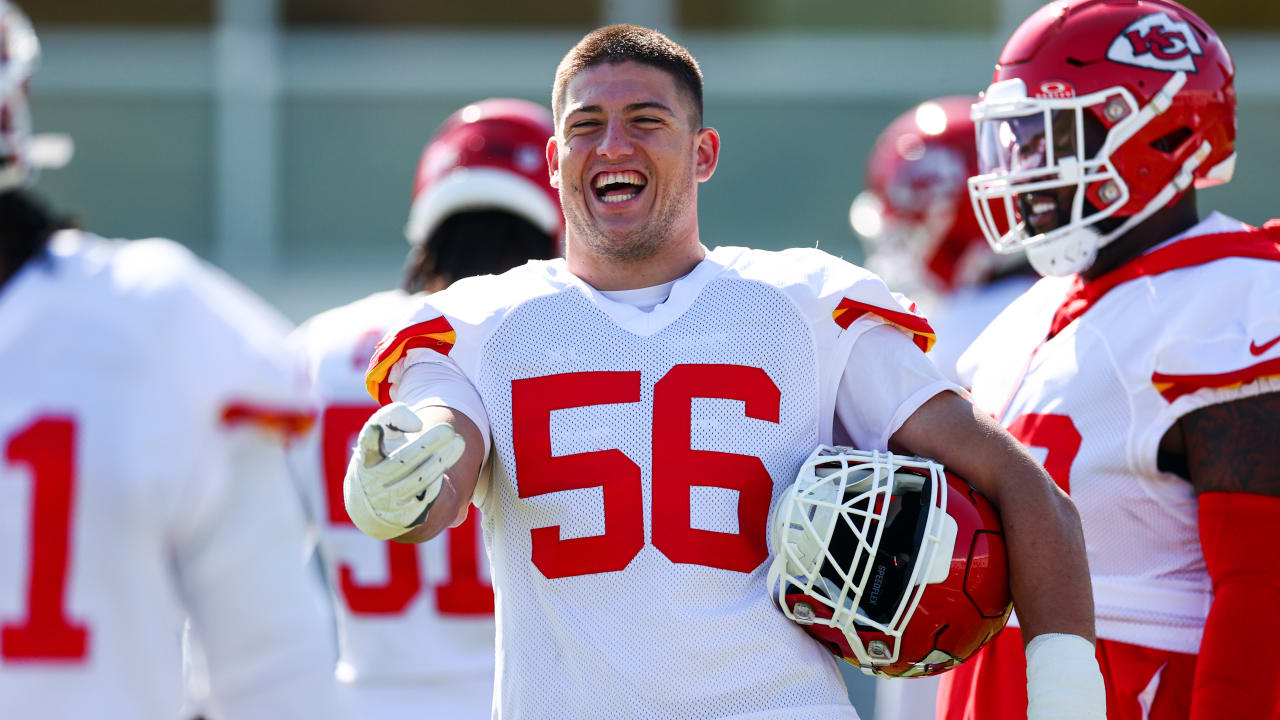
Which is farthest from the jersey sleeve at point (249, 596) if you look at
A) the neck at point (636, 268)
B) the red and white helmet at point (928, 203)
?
the red and white helmet at point (928, 203)

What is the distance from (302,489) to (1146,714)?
1.82 m

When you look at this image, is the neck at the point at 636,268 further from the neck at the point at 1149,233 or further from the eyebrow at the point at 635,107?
the neck at the point at 1149,233

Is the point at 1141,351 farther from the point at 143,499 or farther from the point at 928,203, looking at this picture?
the point at 928,203

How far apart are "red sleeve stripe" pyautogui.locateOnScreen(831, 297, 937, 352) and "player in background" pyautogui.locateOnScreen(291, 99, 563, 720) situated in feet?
3.15

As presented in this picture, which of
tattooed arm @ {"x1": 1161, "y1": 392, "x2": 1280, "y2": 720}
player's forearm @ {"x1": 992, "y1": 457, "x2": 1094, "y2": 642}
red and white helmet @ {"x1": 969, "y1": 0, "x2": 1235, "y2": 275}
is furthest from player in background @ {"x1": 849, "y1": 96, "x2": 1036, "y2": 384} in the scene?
player's forearm @ {"x1": 992, "y1": 457, "x2": 1094, "y2": 642}

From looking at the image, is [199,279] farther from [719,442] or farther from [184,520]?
[719,442]

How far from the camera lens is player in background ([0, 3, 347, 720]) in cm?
175

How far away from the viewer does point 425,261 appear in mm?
3676

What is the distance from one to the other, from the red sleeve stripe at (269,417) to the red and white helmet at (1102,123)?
1617mm

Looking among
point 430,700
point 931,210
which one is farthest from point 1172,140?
point 931,210

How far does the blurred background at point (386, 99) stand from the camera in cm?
937

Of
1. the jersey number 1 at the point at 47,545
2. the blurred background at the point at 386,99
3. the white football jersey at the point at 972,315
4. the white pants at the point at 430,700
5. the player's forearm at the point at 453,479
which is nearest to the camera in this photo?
the jersey number 1 at the point at 47,545

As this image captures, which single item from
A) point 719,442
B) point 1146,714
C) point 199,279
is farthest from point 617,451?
point 1146,714

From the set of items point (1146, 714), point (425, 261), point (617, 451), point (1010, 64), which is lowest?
point (1146, 714)
